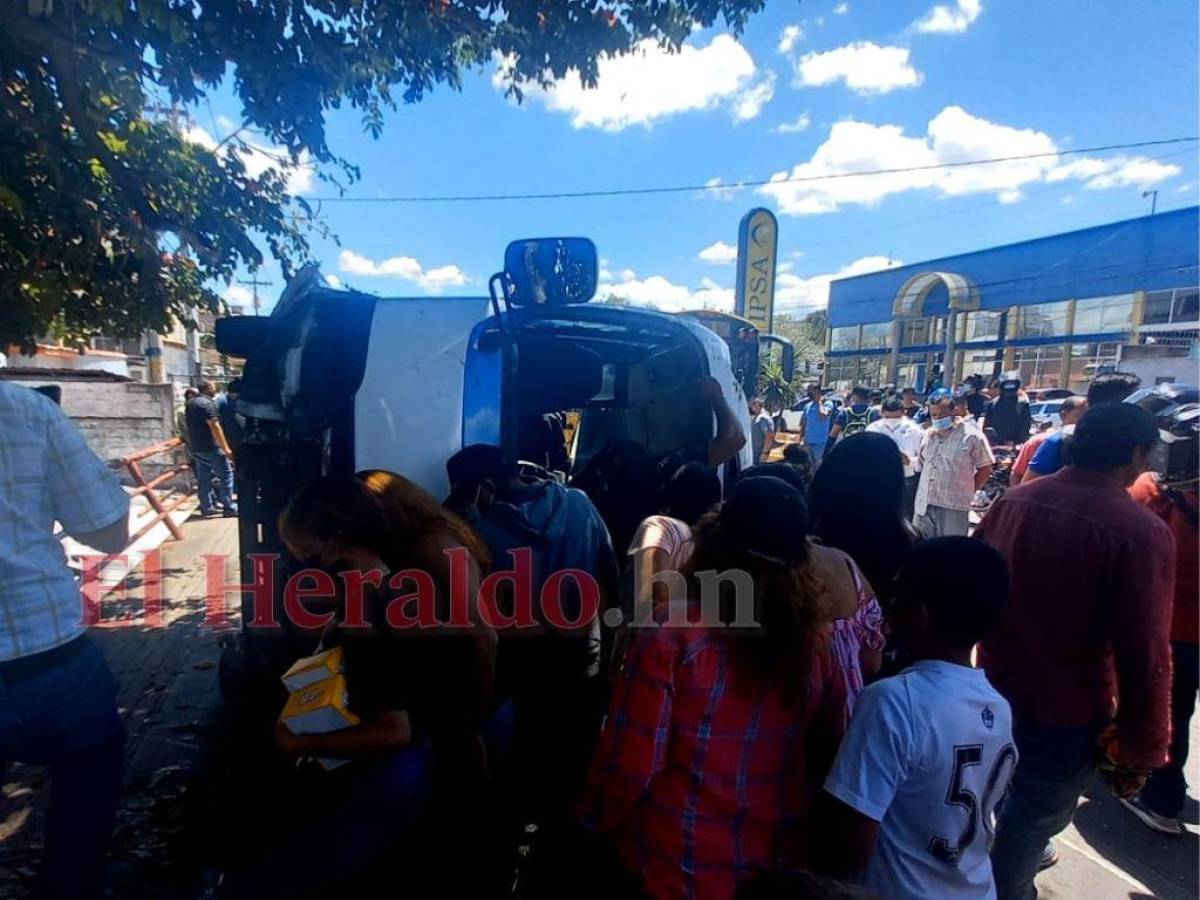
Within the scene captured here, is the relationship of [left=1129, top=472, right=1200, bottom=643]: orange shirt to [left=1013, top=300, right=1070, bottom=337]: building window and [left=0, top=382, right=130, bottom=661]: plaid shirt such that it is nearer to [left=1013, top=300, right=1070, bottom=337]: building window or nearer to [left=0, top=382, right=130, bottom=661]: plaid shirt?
[left=0, top=382, right=130, bottom=661]: plaid shirt

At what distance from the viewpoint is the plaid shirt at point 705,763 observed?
146 cm

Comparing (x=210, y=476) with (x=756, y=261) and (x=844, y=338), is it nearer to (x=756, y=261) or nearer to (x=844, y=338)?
(x=756, y=261)

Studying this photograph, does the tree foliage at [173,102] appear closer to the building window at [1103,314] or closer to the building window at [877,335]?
the building window at [1103,314]

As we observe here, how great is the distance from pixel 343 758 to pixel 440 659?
34 cm

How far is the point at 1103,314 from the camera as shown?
2566 centimetres

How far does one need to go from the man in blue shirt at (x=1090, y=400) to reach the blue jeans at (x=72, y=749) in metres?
4.32

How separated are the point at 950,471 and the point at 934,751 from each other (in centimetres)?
488

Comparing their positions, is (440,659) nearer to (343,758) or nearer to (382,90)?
(343,758)

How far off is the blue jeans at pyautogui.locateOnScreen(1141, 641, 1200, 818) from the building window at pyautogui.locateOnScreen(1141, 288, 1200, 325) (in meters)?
28.4

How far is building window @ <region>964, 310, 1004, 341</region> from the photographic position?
29.7 m

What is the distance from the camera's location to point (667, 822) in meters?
1.50

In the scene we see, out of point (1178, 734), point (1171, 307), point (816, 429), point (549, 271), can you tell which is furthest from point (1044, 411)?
point (549, 271)

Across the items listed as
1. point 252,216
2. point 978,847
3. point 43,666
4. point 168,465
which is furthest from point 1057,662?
point 168,465

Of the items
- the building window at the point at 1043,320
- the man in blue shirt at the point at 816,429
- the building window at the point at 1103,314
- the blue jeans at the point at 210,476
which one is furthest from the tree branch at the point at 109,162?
the building window at the point at 1043,320
